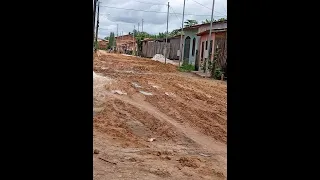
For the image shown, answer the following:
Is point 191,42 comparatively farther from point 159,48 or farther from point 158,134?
point 158,134

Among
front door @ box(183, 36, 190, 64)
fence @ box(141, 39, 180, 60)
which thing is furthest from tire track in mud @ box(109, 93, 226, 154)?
fence @ box(141, 39, 180, 60)

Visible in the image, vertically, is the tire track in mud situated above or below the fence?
below

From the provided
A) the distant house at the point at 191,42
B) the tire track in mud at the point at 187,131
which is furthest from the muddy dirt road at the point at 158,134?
the distant house at the point at 191,42

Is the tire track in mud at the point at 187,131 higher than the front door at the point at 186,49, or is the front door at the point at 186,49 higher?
the front door at the point at 186,49

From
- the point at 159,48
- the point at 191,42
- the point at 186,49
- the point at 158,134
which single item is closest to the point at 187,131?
the point at 158,134

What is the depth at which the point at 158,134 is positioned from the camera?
26.2 feet

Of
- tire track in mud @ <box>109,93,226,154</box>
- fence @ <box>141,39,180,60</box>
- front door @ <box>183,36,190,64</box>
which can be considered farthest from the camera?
fence @ <box>141,39,180,60</box>

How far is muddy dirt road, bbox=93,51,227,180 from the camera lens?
18.7ft

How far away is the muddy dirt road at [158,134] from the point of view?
18.7 feet

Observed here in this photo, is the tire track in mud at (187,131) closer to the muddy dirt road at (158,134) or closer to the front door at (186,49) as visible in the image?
the muddy dirt road at (158,134)

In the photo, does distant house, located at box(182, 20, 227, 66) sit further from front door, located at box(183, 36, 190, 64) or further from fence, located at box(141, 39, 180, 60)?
fence, located at box(141, 39, 180, 60)

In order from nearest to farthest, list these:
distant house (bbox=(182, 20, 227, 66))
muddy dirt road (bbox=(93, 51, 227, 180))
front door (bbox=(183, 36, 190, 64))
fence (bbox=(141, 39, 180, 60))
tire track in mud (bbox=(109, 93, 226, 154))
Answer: muddy dirt road (bbox=(93, 51, 227, 180)) → tire track in mud (bbox=(109, 93, 226, 154)) → distant house (bbox=(182, 20, 227, 66)) → front door (bbox=(183, 36, 190, 64)) → fence (bbox=(141, 39, 180, 60))
